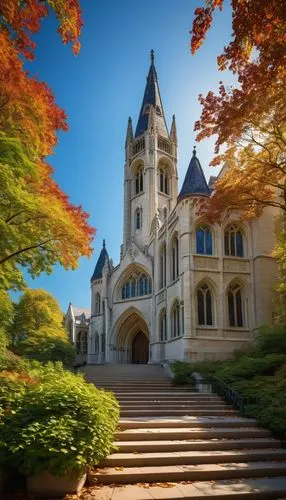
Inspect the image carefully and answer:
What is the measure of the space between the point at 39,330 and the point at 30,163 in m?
19.2

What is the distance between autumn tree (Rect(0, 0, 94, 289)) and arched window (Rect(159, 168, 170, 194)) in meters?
29.8

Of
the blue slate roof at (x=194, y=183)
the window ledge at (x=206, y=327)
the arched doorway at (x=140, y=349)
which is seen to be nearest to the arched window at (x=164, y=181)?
the arched doorway at (x=140, y=349)

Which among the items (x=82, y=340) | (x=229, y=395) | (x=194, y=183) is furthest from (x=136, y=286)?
(x=82, y=340)

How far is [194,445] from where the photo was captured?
820 centimetres

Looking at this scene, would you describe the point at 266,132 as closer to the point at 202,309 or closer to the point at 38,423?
the point at 38,423

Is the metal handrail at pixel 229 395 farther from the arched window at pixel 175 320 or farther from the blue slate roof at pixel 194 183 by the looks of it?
the blue slate roof at pixel 194 183

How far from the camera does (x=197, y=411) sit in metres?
11.6

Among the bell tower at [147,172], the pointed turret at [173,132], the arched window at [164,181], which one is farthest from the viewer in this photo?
the pointed turret at [173,132]

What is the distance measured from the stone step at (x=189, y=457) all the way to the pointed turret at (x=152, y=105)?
39.7 m

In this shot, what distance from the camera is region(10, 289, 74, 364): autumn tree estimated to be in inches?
961

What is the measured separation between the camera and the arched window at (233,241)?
24.2m

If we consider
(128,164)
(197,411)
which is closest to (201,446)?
(197,411)

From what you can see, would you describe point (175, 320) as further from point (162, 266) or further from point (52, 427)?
point (52, 427)

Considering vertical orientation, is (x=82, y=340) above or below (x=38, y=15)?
below
